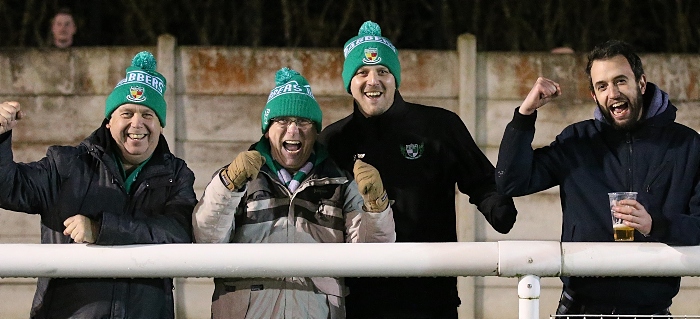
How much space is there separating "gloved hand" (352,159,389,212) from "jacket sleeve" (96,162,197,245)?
479mm

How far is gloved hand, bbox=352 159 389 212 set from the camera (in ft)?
8.92

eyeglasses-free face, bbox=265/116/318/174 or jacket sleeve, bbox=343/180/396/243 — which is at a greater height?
eyeglasses-free face, bbox=265/116/318/174

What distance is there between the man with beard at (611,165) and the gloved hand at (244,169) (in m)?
0.68

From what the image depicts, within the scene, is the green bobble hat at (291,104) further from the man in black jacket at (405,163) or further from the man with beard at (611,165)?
the man with beard at (611,165)

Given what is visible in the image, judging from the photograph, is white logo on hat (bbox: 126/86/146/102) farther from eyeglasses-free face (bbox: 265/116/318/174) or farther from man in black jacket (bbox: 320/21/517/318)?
man in black jacket (bbox: 320/21/517/318)

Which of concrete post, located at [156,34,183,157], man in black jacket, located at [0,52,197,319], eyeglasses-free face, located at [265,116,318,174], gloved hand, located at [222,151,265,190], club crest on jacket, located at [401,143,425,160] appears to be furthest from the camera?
concrete post, located at [156,34,183,157]

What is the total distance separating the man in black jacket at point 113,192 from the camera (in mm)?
2814

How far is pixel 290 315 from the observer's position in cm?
277

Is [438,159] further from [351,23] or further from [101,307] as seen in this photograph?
[351,23]

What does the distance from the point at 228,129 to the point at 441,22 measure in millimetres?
2083

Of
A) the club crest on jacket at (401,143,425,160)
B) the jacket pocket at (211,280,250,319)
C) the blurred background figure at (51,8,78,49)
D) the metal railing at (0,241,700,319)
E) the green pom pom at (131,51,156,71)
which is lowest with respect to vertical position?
the jacket pocket at (211,280,250,319)

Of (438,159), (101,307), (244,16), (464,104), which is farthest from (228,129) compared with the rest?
(101,307)

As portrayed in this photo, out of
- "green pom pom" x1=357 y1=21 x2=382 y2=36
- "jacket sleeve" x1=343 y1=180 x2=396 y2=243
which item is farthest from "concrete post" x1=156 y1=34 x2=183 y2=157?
"jacket sleeve" x1=343 y1=180 x2=396 y2=243

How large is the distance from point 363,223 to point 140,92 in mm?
759
